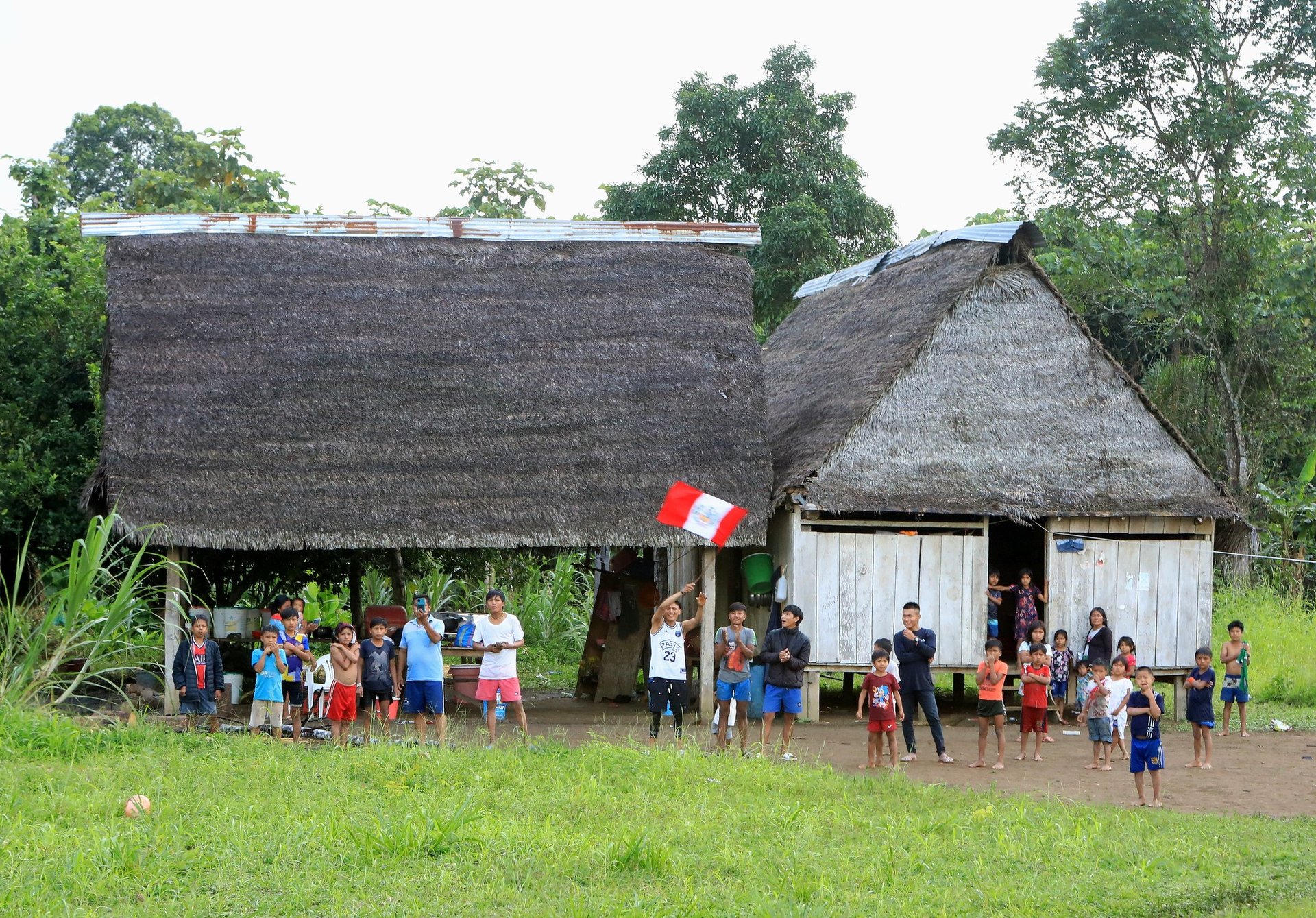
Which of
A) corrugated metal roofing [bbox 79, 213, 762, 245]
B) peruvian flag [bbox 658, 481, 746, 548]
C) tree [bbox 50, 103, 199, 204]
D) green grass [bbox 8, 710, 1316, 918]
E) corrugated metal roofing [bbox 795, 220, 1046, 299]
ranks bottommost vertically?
green grass [bbox 8, 710, 1316, 918]

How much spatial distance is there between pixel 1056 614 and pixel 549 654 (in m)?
7.40

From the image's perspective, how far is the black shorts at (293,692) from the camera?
11469mm

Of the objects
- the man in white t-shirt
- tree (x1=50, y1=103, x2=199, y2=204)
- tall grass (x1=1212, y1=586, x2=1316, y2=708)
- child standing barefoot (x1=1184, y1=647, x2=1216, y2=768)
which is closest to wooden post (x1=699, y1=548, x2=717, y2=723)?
the man in white t-shirt

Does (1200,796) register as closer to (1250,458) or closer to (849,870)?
(849,870)

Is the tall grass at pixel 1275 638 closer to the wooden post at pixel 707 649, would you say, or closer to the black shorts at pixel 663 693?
the wooden post at pixel 707 649

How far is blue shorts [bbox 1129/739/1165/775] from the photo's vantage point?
8.66 metres

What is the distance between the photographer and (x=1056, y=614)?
13484 mm

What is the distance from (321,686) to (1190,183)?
49.7ft

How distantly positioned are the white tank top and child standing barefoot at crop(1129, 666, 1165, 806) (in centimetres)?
329

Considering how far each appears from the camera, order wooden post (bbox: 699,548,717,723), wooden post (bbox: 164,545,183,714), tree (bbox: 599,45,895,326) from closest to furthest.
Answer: wooden post (bbox: 164,545,183,714), wooden post (bbox: 699,548,717,723), tree (bbox: 599,45,895,326)

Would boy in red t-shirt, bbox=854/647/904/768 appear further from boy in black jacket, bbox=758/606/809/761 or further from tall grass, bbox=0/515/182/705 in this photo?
tall grass, bbox=0/515/182/705

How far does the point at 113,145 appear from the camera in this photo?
32.7 m

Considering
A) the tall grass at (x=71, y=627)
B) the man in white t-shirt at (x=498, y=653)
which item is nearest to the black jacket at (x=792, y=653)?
the man in white t-shirt at (x=498, y=653)

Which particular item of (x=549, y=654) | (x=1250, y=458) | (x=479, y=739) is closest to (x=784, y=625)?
(x=479, y=739)
